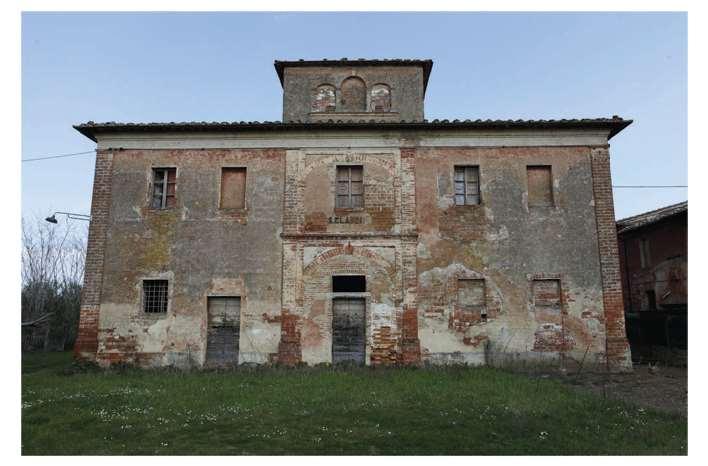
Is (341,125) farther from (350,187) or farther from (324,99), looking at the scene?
(324,99)

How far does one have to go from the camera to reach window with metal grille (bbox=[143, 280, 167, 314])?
12.8m

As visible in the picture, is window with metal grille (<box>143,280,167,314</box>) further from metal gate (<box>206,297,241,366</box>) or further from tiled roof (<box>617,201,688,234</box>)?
tiled roof (<box>617,201,688,234</box>)

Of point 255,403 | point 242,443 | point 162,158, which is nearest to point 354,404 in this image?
point 255,403

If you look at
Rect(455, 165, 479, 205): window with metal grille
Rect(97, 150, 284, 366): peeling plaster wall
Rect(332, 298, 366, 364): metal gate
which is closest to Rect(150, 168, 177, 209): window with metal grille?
Rect(97, 150, 284, 366): peeling plaster wall

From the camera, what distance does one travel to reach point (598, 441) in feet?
21.7

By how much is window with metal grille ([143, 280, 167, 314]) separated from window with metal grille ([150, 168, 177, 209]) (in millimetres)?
2066

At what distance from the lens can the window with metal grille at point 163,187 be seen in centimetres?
1339

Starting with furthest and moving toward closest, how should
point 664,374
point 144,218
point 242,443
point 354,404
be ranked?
point 144,218 → point 664,374 → point 354,404 → point 242,443

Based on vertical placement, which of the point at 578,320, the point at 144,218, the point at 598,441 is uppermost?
the point at 144,218

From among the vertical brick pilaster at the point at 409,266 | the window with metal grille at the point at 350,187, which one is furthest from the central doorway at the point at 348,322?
the window with metal grille at the point at 350,187

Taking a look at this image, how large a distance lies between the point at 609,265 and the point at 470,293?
3587mm

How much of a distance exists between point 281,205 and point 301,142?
184cm

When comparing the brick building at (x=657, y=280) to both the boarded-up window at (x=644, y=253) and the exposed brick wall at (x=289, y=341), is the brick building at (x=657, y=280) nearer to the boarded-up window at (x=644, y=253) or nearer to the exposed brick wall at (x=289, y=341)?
the boarded-up window at (x=644, y=253)

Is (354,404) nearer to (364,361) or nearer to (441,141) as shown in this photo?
(364,361)
